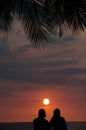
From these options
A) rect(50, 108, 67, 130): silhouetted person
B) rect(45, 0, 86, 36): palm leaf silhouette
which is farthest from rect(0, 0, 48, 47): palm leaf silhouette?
rect(50, 108, 67, 130): silhouetted person

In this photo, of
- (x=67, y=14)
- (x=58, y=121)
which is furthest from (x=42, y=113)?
(x=67, y=14)

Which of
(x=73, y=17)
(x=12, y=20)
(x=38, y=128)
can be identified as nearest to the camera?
(x=38, y=128)

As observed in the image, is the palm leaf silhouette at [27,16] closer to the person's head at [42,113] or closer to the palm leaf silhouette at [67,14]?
the palm leaf silhouette at [67,14]

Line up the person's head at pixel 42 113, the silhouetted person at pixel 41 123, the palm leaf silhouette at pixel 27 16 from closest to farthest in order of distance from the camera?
1. the person's head at pixel 42 113
2. the silhouetted person at pixel 41 123
3. the palm leaf silhouette at pixel 27 16

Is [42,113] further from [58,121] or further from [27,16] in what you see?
[27,16]

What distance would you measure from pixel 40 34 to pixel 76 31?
1585 millimetres

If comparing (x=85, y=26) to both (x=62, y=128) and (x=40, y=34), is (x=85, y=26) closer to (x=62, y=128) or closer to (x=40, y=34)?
(x=40, y=34)

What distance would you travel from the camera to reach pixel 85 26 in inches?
444

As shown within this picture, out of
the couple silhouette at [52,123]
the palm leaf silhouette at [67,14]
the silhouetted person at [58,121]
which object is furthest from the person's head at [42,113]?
the palm leaf silhouette at [67,14]

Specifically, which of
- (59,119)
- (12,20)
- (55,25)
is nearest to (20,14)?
(12,20)

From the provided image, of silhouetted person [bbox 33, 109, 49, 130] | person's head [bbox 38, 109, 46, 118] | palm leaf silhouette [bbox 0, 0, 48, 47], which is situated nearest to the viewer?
person's head [bbox 38, 109, 46, 118]

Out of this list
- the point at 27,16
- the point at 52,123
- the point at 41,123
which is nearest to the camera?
the point at 41,123

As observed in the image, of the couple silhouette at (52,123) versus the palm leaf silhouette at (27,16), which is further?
the palm leaf silhouette at (27,16)

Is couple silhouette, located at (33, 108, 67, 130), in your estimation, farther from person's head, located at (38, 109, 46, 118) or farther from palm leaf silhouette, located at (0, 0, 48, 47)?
palm leaf silhouette, located at (0, 0, 48, 47)
